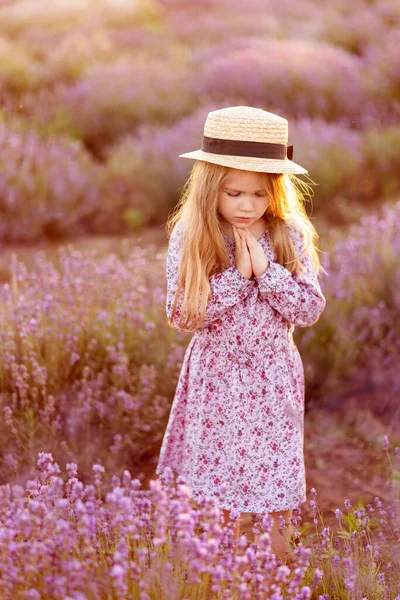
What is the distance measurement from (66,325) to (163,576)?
6.40ft

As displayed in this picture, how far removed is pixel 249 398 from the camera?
2.53 m

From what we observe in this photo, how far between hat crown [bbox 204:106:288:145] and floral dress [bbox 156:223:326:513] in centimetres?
33

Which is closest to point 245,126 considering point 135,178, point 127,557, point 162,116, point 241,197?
point 241,197

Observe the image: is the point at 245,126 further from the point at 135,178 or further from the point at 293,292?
the point at 135,178

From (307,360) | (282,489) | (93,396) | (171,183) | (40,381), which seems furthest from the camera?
(171,183)

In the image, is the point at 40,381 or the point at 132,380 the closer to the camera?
the point at 40,381

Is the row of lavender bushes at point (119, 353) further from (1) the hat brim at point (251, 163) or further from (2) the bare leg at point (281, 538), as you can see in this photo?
(1) the hat brim at point (251, 163)

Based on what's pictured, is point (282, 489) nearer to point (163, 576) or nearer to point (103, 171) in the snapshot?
point (163, 576)

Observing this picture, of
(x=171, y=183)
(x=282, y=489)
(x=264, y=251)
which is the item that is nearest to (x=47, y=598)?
(x=282, y=489)

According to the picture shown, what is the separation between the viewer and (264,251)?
2.53m

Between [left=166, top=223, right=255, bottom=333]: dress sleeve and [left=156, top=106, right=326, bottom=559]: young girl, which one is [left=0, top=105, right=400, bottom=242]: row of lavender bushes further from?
[left=166, top=223, right=255, bottom=333]: dress sleeve

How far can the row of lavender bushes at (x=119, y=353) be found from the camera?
330 cm

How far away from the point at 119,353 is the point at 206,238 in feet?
3.69

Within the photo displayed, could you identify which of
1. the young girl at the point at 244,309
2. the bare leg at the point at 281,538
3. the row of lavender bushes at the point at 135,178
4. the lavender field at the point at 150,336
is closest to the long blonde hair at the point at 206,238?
the young girl at the point at 244,309
